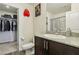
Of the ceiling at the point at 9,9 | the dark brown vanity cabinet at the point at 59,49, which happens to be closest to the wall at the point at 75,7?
the dark brown vanity cabinet at the point at 59,49

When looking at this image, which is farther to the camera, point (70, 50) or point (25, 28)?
point (25, 28)

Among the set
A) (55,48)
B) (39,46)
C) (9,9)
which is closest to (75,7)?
(55,48)

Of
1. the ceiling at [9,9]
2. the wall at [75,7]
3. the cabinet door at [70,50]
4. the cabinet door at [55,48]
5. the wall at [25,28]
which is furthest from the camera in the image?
the wall at [25,28]

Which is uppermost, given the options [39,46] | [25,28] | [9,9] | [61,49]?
[9,9]

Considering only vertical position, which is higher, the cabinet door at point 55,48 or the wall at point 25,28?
the wall at point 25,28

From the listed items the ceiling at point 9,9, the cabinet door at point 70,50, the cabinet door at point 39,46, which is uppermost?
the ceiling at point 9,9

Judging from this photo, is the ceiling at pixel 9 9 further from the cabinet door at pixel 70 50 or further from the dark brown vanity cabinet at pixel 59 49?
the cabinet door at pixel 70 50

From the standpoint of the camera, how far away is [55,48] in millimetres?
1099

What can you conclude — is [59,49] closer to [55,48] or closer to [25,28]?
[55,48]

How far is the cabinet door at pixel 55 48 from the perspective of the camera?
1004mm

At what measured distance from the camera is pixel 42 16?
2.02 meters
